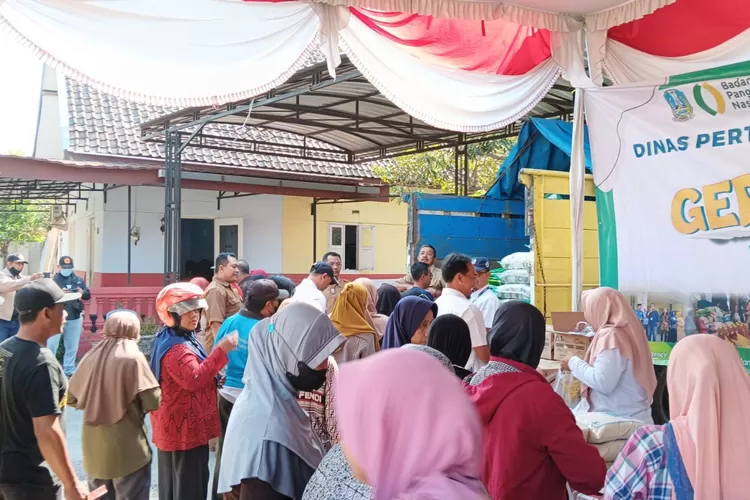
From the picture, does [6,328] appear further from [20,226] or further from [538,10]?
[20,226]

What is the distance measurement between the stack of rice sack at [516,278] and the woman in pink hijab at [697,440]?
16.2ft

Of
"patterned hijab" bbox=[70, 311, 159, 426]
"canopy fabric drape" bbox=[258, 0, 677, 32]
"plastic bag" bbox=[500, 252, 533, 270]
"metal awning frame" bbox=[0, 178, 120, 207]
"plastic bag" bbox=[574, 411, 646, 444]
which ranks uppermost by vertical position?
"metal awning frame" bbox=[0, 178, 120, 207]

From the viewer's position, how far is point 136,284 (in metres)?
13.1

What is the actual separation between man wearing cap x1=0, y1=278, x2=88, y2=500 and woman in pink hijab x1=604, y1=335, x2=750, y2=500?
220cm

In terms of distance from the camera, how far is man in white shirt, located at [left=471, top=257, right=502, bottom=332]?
5777 millimetres

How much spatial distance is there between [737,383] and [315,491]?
1.26 meters

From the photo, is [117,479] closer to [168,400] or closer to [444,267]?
[168,400]

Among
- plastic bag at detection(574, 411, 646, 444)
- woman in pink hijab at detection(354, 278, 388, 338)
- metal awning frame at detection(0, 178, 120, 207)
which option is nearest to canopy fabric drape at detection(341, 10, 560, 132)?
woman in pink hijab at detection(354, 278, 388, 338)

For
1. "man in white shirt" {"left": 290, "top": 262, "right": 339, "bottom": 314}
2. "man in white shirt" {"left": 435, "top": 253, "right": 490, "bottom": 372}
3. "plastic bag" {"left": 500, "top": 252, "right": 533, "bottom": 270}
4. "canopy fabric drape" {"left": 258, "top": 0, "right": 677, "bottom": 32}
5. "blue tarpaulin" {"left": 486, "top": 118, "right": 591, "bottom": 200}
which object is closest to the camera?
"canopy fabric drape" {"left": 258, "top": 0, "right": 677, "bottom": 32}

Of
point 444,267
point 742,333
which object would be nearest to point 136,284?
point 444,267

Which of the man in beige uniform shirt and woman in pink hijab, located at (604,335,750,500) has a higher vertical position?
the man in beige uniform shirt

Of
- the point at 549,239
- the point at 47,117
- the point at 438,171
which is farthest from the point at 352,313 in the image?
the point at 47,117

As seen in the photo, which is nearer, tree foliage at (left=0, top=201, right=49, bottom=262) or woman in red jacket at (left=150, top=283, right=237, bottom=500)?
woman in red jacket at (left=150, top=283, right=237, bottom=500)

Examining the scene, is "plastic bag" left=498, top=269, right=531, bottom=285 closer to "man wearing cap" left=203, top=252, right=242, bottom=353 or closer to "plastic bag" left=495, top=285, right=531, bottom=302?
"plastic bag" left=495, top=285, right=531, bottom=302
